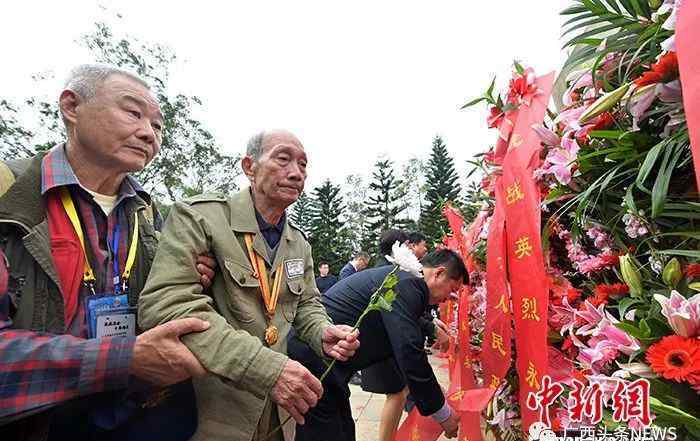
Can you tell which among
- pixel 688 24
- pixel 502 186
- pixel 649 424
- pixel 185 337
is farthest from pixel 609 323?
pixel 185 337

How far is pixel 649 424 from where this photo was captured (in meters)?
0.88

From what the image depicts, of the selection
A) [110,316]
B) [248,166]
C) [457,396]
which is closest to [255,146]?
[248,166]

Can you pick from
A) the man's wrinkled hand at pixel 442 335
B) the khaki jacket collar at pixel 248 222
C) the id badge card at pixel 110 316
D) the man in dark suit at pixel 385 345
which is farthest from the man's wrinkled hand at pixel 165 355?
the man's wrinkled hand at pixel 442 335

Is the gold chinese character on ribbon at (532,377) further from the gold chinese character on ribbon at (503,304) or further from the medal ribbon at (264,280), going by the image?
the medal ribbon at (264,280)

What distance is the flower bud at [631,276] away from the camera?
1.07 m

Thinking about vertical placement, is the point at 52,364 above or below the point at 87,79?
below

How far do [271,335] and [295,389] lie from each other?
0.33 m

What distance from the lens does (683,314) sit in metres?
0.84

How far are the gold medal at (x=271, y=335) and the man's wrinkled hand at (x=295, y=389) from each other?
0.90 ft

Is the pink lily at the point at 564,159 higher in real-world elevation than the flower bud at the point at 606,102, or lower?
lower

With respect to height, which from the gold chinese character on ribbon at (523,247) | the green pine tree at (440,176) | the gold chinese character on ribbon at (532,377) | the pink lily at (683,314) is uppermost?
the green pine tree at (440,176)

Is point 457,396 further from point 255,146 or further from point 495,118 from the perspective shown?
point 255,146

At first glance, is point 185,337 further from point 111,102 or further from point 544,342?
point 544,342

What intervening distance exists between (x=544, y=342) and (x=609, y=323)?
0.35 metres
